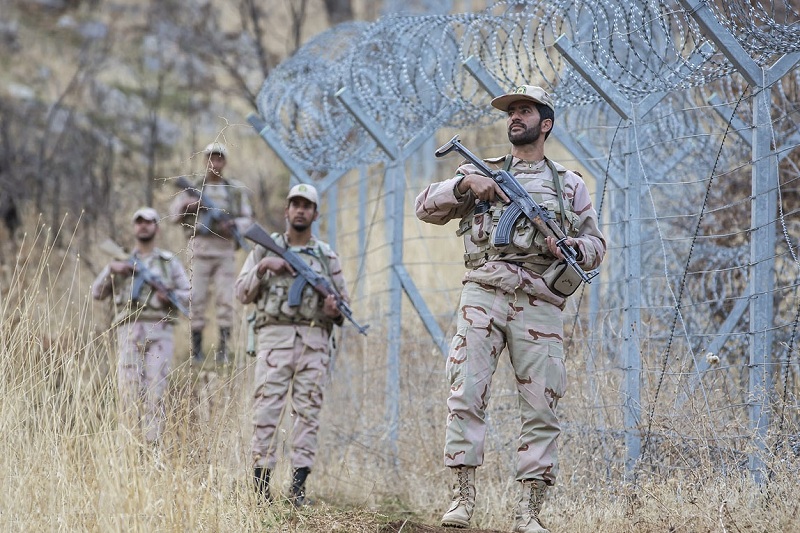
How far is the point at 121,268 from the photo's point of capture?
854 cm

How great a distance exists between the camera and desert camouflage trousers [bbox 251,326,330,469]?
6461 millimetres

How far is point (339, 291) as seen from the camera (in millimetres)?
6797

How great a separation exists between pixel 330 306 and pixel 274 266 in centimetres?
40

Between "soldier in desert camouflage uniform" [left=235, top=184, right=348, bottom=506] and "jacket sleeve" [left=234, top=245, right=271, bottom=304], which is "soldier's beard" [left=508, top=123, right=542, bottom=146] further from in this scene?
"jacket sleeve" [left=234, top=245, right=271, bottom=304]

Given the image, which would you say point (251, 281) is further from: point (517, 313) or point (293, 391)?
point (517, 313)

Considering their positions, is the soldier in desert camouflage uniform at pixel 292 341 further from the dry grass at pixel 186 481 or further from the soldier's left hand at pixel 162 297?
the soldier's left hand at pixel 162 297

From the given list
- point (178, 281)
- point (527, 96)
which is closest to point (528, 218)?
point (527, 96)

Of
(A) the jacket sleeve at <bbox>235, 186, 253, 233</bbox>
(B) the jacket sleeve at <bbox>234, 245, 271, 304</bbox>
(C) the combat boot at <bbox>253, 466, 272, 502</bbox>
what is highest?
(A) the jacket sleeve at <bbox>235, 186, 253, 233</bbox>

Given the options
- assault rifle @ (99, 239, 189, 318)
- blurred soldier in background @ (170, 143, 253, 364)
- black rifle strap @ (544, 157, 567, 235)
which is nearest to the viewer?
black rifle strap @ (544, 157, 567, 235)

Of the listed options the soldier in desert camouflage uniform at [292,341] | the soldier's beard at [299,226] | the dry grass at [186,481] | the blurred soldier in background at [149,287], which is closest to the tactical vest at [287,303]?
the soldier in desert camouflage uniform at [292,341]

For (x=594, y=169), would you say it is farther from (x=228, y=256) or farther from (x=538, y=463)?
(x=228, y=256)

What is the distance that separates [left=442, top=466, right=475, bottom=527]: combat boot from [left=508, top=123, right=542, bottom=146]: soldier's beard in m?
1.40

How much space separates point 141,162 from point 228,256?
720cm

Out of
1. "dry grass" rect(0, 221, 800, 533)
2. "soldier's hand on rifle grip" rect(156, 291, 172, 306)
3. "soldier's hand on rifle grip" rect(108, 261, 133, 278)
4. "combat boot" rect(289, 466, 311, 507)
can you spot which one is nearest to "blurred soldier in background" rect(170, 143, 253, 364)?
"soldier's hand on rifle grip" rect(156, 291, 172, 306)
